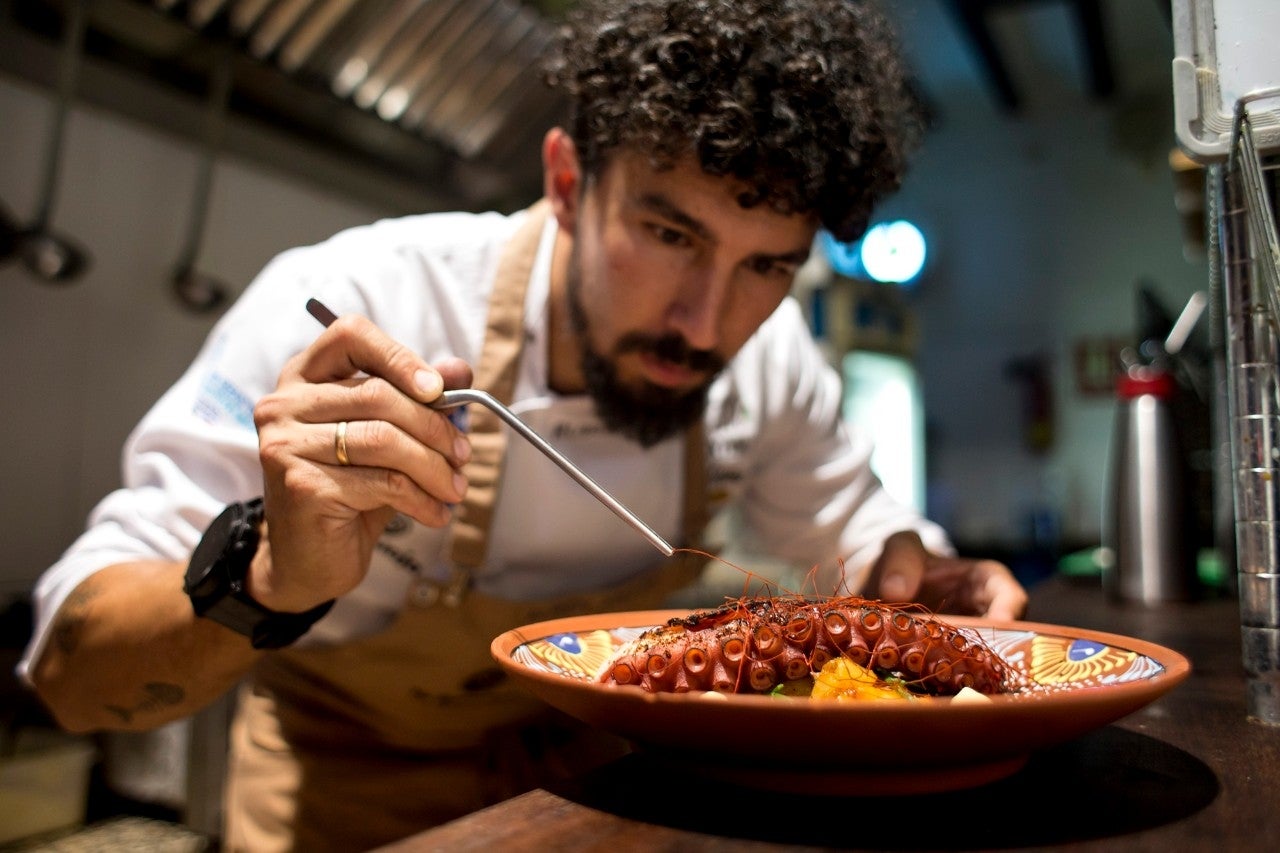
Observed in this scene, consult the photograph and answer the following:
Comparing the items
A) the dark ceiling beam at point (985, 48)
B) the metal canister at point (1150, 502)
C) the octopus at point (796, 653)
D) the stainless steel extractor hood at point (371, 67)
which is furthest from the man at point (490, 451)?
the dark ceiling beam at point (985, 48)

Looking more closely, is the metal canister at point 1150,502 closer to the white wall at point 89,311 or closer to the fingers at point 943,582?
the fingers at point 943,582

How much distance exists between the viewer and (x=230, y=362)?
1.25 meters

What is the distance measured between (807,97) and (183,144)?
7.12 ft

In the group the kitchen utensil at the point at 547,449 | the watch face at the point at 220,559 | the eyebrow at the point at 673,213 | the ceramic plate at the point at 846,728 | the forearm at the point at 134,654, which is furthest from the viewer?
the eyebrow at the point at 673,213

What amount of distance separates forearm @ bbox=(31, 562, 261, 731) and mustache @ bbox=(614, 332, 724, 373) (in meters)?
0.64

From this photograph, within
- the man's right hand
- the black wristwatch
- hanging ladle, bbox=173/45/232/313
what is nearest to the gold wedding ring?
the man's right hand

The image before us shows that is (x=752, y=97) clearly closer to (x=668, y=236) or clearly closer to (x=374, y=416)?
(x=668, y=236)

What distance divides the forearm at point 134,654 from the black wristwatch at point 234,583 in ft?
0.26

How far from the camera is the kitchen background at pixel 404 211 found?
230 cm

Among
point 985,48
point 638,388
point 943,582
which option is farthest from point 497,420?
point 985,48

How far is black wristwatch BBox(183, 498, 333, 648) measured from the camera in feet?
3.13

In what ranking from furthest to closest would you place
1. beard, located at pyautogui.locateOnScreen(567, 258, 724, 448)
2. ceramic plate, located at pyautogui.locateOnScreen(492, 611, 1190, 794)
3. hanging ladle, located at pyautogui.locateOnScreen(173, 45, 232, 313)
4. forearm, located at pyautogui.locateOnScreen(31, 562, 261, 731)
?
1. hanging ladle, located at pyautogui.locateOnScreen(173, 45, 232, 313)
2. beard, located at pyautogui.locateOnScreen(567, 258, 724, 448)
3. forearm, located at pyautogui.locateOnScreen(31, 562, 261, 731)
4. ceramic plate, located at pyautogui.locateOnScreen(492, 611, 1190, 794)

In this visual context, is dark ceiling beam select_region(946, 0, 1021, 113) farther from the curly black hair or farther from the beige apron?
the beige apron

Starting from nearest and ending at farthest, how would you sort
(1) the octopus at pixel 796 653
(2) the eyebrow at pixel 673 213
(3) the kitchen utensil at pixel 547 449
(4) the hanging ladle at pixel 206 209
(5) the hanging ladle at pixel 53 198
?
(1) the octopus at pixel 796 653, (3) the kitchen utensil at pixel 547 449, (2) the eyebrow at pixel 673 213, (5) the hanging ladle at pixel 53 198, (4) the hanging ladle at pixel 206 209
